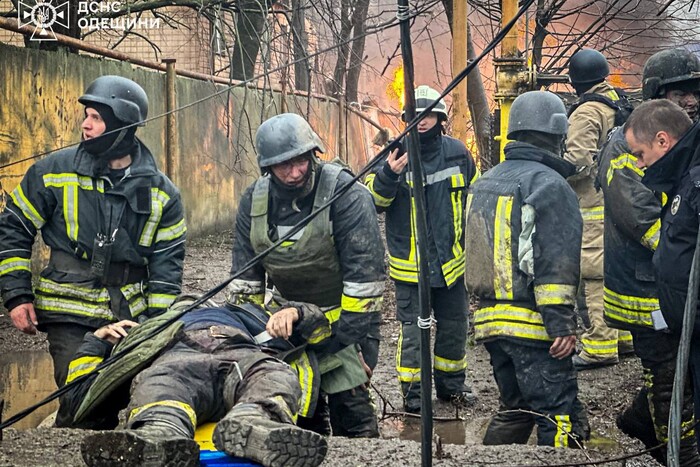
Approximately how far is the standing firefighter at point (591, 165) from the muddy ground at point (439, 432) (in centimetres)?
20

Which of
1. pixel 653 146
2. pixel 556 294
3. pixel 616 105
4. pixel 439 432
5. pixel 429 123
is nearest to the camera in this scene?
pixel 653 146

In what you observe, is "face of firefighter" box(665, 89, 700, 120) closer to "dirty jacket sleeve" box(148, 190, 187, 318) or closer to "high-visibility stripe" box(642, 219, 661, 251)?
"high-visibility stripe" box(642, 219, 661, 251)

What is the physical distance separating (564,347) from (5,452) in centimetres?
261

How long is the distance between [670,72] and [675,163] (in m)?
1.53

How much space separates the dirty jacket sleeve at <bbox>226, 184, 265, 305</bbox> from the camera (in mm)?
5133

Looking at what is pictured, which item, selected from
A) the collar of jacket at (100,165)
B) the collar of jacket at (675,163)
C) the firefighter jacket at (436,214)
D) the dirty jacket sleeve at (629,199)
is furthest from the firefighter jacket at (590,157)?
the collar of jacket at (100,165)

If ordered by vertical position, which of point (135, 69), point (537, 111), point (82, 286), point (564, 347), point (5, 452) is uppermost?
point (135, 69)

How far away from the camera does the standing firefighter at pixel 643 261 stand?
498cm

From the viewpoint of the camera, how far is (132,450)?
334 centimetres

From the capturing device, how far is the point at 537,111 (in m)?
5.27

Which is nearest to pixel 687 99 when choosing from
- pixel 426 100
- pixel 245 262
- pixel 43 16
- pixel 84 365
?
pixel 426 100

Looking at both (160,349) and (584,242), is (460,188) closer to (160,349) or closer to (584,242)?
(584,242)

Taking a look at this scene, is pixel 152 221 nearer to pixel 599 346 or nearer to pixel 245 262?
pixel 245 262

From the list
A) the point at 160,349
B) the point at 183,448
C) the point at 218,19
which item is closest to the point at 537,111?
the point at 160,349
